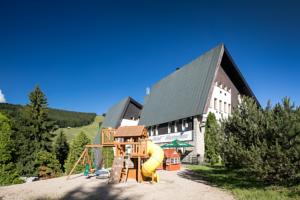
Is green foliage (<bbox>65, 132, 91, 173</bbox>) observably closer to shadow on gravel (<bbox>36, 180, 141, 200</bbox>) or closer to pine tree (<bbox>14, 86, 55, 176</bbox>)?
pine tree (<bbox>14, 86, 55, 176</bbox>)

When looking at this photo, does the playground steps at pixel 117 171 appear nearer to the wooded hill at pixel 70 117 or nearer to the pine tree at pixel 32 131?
the pine tree at pixel 32 131

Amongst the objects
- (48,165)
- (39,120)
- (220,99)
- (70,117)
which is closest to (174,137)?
(220,99)

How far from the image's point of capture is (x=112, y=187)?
41.7 feet

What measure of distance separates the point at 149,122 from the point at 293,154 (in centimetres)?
2259

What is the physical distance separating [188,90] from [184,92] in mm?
710

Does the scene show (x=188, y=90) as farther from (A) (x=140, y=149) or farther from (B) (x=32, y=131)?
(B) (x=32, y=131)

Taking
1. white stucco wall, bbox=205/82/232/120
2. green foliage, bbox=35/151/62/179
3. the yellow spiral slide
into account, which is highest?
white stucco wall, bbox=205/82/232/120

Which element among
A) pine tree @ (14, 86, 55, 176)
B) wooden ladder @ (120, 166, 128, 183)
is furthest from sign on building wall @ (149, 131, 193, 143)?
pine tree @ (14, 86, 55, 176)

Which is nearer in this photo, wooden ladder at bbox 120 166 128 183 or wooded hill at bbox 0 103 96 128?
wooden ladder at bbox 120 166 128 183

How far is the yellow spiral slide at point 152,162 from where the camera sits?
1369cm

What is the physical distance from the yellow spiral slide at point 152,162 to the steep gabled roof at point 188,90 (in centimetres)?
976

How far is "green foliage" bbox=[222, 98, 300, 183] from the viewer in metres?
9.99

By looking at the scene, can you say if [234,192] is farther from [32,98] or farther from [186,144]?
[32,98]

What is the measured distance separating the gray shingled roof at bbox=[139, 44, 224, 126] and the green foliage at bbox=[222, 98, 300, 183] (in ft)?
36.5
